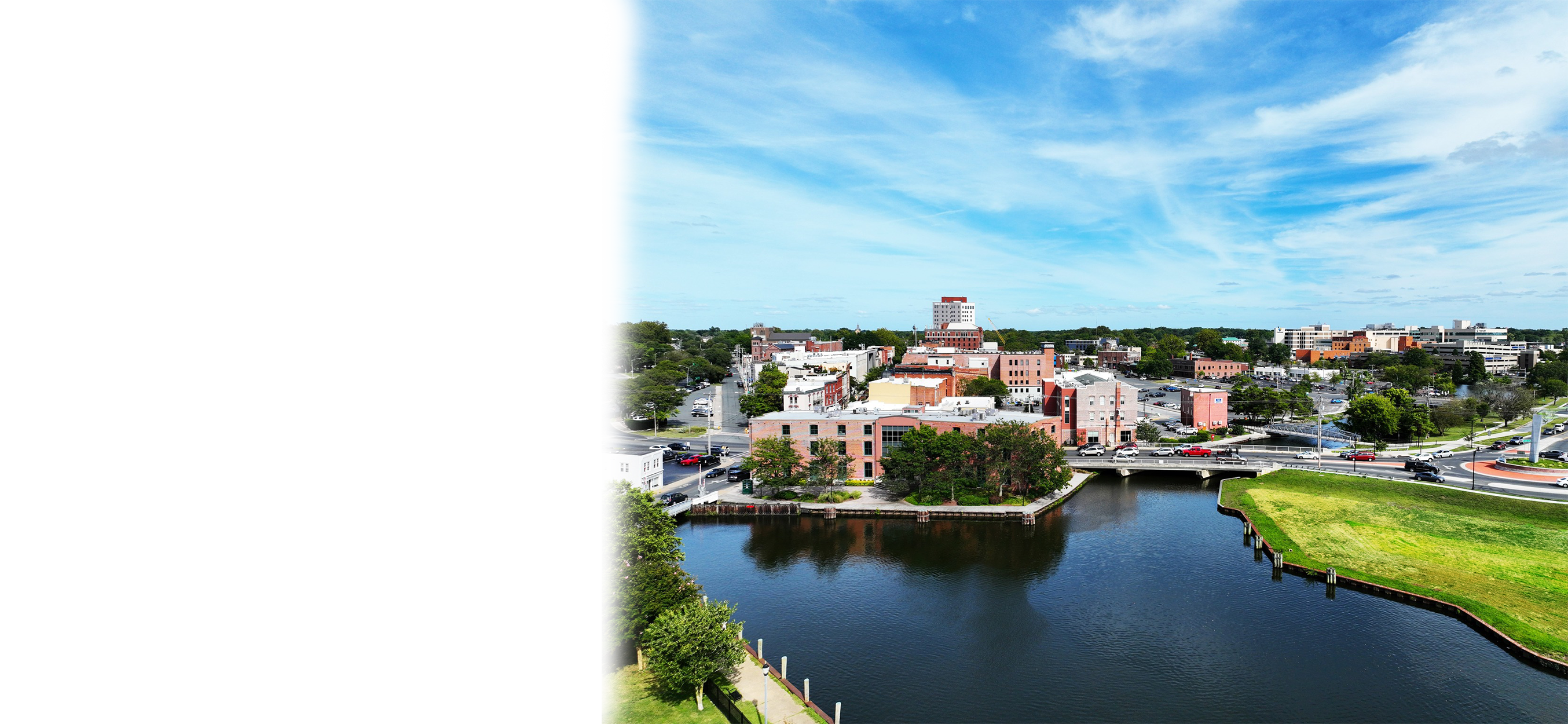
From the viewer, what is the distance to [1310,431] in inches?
1202

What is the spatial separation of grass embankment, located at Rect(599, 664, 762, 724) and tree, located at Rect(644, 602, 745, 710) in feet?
0.50

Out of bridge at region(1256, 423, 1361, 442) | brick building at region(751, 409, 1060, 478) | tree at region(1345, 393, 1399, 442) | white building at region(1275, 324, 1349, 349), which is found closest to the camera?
brick building at region(751, 409, 1060, 478)

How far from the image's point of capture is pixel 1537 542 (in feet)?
48.8

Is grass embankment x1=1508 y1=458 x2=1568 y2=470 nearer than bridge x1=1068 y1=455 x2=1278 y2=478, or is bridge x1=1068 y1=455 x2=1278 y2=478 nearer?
grass embankment x1=1508 y1=458 x2=1568 y2=470

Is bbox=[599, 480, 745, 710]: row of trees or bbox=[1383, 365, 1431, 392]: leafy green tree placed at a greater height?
bbox=[1383, 365, 1431, 392]: leafy green tree

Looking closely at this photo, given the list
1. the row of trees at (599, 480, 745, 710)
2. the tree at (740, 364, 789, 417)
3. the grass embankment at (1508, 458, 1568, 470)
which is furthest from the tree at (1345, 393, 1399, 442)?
the row of trees at (599, 480, 745, 710)

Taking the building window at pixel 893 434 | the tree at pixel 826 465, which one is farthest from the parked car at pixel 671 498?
the building window at pixel 893 434

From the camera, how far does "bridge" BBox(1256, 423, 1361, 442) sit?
95.0 ft

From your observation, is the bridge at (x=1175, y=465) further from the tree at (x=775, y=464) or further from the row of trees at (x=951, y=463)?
the tree at (x=775, y=464)

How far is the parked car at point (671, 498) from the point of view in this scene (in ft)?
64.5

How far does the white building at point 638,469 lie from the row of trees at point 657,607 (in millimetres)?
6334

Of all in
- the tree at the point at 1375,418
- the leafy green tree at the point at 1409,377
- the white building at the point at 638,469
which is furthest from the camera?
the leafy green tree at the point at 1409,377

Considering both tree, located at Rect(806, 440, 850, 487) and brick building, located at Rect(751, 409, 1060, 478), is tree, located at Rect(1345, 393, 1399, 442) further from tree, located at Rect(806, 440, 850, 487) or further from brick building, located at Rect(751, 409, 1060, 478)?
tree, located at Rect(806, 440, 850, 487)
